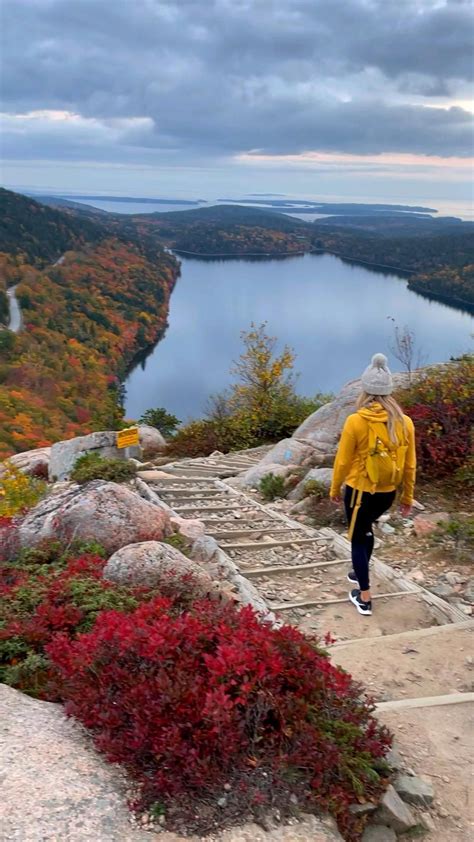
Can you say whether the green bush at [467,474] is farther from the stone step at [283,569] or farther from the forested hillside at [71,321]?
the forested hillside at [71,321]

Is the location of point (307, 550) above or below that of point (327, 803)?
below

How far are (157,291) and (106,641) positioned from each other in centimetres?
9573

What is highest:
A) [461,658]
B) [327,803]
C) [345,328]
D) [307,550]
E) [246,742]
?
[246,742]

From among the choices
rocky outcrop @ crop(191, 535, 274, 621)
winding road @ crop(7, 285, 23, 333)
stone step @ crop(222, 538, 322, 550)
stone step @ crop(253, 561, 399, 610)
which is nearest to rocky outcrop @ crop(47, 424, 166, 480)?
stone step @ crop(222, 538, 322, 550)

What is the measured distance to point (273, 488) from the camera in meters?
8.75

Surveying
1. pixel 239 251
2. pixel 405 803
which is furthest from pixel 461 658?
pixel 239 251

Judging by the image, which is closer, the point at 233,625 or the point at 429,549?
the point at 233,625

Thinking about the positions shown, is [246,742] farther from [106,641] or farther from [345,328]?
[345,328]

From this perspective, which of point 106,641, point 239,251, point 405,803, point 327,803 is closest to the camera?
point 327,803

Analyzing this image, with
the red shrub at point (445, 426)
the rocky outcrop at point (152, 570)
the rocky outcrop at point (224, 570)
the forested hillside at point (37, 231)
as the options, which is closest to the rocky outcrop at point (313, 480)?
the red shrub at point (445, 426)

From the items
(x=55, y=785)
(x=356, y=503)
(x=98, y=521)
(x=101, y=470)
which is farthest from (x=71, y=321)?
(x=55, y=785)

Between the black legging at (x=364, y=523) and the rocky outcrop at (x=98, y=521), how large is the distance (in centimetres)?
184

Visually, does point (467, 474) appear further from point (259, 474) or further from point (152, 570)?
point (152, 570)

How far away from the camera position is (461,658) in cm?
408
